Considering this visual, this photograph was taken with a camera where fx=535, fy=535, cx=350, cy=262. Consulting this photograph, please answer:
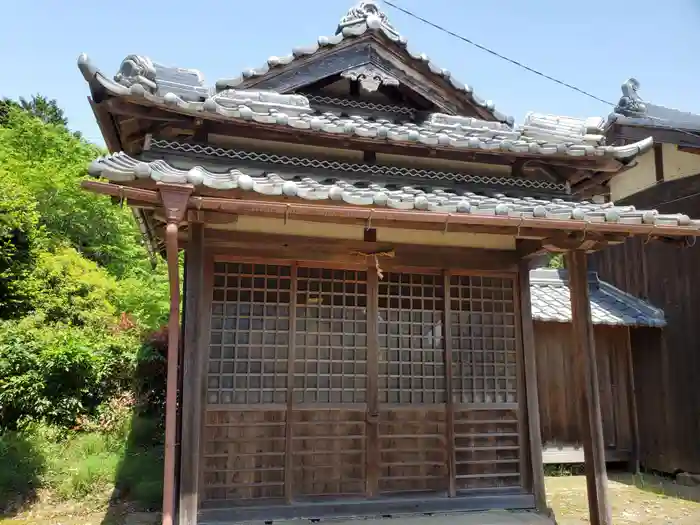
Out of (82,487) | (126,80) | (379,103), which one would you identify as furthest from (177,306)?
(82,487)

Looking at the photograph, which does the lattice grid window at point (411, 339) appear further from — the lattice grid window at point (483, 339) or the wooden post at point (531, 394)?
the wooden post at point (531, 394)

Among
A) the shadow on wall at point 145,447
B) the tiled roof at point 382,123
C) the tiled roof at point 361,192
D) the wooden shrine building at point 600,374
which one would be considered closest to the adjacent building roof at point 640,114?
the wooden shrine building at point 600,374

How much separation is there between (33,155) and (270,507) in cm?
2192

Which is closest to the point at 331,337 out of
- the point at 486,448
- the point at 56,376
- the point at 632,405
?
the point at 486,448

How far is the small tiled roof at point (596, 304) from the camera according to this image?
10.6 meters

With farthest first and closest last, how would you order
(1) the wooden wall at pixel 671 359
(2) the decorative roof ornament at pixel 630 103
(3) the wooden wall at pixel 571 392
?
(2) the decorative roof ornament at pixel 630 103 → (3) the wooden wall at pixel 571 392 → (1) the wooden wall at pixel 671 359

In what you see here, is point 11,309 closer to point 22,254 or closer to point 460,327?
point 22,254

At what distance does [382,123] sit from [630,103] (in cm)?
728

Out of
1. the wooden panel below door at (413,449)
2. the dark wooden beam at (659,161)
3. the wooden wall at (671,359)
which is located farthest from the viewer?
the dark wooden beam at (659,161)

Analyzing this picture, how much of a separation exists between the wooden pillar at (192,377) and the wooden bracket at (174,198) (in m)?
1.26

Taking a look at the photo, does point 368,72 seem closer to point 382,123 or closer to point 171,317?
point 382,123

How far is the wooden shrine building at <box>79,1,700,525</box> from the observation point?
587 centimetres

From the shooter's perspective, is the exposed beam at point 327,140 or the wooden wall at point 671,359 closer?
the exposed beam at point 327,140

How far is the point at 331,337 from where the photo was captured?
6762 mm
